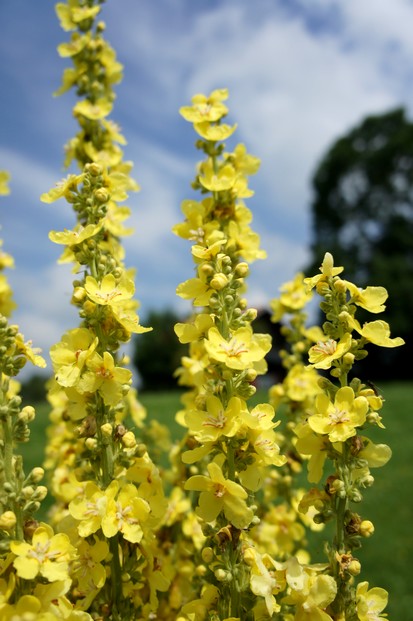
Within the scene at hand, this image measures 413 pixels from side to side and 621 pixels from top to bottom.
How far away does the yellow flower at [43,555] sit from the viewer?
1.26 meters

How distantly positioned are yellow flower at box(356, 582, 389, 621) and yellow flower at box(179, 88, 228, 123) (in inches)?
63.4

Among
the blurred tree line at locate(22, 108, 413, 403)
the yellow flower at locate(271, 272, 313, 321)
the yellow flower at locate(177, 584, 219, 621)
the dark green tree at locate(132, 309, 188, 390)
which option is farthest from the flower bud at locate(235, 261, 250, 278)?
the dark green tree at locate(132, 309, 188, 390)

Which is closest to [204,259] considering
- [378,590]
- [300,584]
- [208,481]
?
[208,481]

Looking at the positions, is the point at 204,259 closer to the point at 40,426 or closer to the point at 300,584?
the point at 300,584

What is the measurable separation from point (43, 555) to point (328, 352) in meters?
0.82

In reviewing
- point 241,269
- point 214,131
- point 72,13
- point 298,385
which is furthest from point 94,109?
point 298,385

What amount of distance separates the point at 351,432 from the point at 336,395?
0.11 meters

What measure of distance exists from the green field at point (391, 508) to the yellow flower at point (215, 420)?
3.20 metres

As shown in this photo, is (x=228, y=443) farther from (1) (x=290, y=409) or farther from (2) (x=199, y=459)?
(1) (x=290, y=409)

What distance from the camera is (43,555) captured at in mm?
1318

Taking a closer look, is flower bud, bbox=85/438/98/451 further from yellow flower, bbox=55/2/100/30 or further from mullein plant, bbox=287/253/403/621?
yellow flower, bbox=55/2/100/30

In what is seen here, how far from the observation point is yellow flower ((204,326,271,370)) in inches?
59.2

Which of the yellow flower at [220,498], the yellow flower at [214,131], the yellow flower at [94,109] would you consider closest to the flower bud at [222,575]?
the yellow flower at [220,498]

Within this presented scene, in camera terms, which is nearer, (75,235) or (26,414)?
(26,414)
